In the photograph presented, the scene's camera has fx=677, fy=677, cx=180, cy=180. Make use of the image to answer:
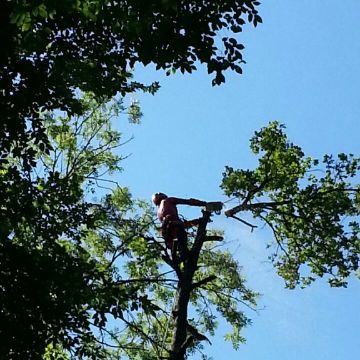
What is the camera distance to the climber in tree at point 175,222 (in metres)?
10.6

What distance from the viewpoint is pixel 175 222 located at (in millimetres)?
10969

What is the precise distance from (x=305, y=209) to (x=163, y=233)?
9.71 ft

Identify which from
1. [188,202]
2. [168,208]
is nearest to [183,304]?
[188,202]

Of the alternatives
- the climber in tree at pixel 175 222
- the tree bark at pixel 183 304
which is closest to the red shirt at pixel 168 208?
the climber in tree at pixel 175 222

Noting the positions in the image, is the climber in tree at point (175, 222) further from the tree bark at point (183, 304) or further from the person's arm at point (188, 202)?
the tree bark at point (183, 304)

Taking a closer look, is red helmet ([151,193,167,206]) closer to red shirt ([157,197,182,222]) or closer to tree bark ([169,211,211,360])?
red shirt ([157,197,182,222])

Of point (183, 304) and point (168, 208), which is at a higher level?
point (168, 208)

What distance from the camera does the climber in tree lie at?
34.9 ft

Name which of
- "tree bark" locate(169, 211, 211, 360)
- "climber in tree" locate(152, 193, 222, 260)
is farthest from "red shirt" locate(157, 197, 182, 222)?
"tree bark" locate(169, 211, 211, 360)

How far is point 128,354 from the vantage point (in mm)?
14461

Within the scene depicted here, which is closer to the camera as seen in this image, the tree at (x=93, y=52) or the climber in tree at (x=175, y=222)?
the tree at (x=93, y=52)

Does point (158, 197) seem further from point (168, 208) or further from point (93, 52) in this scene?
point (93, 52)

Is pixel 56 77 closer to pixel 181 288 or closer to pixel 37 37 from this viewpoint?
pixel 37 37

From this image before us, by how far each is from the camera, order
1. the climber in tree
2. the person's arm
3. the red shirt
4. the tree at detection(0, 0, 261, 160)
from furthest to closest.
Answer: the red shirt, the person's arm, the climber in tree, the tree at detection(0, 0, 261, 160)
